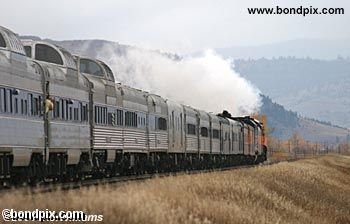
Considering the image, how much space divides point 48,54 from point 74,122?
2766 millimetres

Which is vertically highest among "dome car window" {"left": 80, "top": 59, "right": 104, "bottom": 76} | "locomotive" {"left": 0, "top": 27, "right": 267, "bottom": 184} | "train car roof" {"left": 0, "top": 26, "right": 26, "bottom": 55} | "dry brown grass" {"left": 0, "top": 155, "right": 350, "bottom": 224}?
"dome car window" {"left": 80, "top": 59, "right": 104, "bottom": 76}

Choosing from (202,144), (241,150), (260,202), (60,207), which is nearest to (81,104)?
(260,202)

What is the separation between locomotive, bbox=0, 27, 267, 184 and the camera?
21.2 meters

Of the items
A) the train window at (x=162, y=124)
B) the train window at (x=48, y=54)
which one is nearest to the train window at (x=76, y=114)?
the train window at (x=48, y=54)

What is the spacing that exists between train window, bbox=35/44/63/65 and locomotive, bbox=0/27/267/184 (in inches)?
1.5

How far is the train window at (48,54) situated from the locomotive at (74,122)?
0.04m

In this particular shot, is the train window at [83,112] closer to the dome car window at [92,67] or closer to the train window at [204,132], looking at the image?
the dome car window at [92,67]

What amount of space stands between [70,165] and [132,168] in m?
9.14

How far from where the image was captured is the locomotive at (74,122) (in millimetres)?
21250

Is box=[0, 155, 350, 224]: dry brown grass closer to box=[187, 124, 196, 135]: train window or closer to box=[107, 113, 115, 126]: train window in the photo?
box=[107, 113, 115, 126]: train window

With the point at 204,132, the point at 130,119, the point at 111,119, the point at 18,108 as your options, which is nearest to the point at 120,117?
the point at 111,119

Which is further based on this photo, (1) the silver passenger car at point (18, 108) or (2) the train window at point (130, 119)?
(2) the train window at point (130, 119)

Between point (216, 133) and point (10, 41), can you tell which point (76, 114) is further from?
point (216, 133)

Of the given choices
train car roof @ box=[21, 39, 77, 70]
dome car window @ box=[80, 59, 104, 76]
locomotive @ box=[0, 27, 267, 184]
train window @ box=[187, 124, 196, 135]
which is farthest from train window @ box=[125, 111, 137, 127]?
train window @ box=[187, 124, 196, 135]
